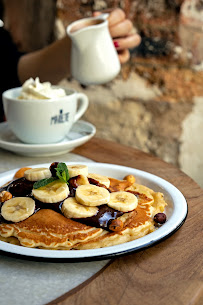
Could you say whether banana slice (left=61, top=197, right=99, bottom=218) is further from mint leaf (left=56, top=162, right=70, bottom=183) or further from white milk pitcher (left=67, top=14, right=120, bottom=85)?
white milk pitcher (left=67, top=14, right=120, bottom=85)

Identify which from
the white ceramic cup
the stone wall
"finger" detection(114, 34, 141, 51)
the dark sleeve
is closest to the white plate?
the white ceramic cup

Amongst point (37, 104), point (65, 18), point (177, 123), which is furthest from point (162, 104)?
point (37, 104)

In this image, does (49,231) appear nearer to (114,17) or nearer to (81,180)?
(81,180)

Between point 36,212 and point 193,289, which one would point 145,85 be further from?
point 193,289

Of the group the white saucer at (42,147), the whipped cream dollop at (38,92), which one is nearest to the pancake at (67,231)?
the white saucer at (42,147)

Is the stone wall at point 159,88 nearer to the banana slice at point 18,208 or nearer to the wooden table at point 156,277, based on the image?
the wooden table at point 156,277

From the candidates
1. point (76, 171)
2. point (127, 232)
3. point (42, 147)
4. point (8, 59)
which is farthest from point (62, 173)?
point (8, 59)
